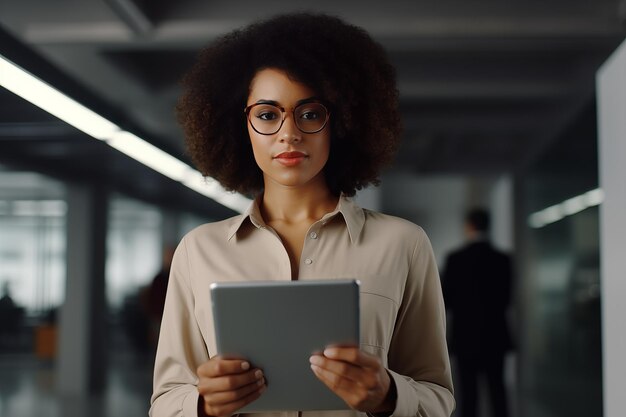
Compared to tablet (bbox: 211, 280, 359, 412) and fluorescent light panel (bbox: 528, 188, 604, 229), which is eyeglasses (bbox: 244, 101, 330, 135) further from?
fluorescent light panel (bbox: 528, 188, 604, 229)

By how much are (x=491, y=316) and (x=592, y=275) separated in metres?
1.02

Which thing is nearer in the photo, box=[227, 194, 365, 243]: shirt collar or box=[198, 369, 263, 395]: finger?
box=[198, 369, 263, 395]: finger

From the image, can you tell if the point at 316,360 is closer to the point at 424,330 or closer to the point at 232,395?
the point at 232,395

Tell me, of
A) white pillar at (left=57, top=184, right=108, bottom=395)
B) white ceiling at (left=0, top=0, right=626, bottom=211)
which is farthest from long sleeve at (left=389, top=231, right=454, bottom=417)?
white pillar at (left=57, top=184, right=108, bottom=395)

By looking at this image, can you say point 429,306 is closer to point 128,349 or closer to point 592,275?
point 592,275

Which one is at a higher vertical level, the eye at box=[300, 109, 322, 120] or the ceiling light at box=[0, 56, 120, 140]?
the ceiling light at box=[0, 56, 120, 140]

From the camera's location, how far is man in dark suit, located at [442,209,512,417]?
263 inches

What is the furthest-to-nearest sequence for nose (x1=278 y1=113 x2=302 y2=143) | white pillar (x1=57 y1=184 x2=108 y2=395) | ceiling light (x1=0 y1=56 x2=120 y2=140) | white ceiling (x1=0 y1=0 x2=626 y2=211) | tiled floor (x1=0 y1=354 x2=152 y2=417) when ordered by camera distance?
white pillar (x1=57 y1=184 x2=108 y2=395) < tiled floor (x1=0 y1=354 x2=152 y2=417) < white ceiling (x1=0 y1=0 x2=626 y2=211) < ceiling light (x1=0 y1=56 x2=120 y2=140) < nose (x1=278 y1=113 x2=302 y2=143)

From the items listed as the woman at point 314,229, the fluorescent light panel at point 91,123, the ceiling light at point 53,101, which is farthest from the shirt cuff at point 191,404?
the ceiling light at point 53,101

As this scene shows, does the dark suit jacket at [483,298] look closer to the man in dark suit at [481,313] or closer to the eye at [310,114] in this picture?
the man in dark suit at [481,313]

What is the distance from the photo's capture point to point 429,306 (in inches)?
66.5

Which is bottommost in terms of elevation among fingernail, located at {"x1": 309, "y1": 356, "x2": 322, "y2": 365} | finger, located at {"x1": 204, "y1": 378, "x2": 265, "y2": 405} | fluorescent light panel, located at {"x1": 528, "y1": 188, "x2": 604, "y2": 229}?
finger, located at {"x1": 204, "y1": 378, "x2": 265, "y2": 405}

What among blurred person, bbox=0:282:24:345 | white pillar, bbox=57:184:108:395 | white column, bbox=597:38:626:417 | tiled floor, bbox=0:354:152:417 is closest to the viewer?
white column, bbox=597:38:626:417

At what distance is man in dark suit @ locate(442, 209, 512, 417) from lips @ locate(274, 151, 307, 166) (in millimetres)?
5236
